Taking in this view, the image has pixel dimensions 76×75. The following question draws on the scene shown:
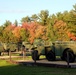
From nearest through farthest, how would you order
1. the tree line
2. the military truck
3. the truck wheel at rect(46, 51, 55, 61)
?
the military truck, the truck wheel at rect(46, 51, 55, 61), the tree line

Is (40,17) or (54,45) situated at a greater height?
(40,17)

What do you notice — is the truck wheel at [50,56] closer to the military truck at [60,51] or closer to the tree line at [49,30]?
the military truck at [60,51]

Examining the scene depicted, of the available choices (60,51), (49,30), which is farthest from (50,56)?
(49,30)

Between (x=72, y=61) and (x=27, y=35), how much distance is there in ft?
176

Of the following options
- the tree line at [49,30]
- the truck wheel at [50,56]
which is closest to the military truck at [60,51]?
the truck wheel at [50,56]

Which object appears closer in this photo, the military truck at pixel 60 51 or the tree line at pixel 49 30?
the military truck at pixel 60 51

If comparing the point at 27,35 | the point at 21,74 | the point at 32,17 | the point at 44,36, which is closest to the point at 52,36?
the point at 44,36

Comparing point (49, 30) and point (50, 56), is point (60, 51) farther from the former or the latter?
point (49, 30)

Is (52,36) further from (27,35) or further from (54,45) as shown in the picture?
(54,45)

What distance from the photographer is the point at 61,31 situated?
60.3 metres

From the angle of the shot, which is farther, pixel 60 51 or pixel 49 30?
pixel 49 30

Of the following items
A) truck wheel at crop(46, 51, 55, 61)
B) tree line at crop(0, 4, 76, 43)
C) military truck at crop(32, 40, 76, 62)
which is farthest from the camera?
tree line at crop(0, 4, 76, 43)

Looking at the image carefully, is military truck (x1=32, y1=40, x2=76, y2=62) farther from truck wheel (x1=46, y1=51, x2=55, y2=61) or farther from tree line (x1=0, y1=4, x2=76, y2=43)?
tree line (x1=0, y1=4, x2=76, y2=43)

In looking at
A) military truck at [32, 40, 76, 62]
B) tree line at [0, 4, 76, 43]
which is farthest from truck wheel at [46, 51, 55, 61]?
→ tree line at [0, 4, 76, 43]
